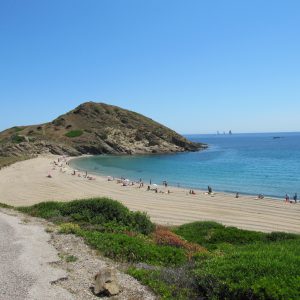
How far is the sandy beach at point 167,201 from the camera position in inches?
1237

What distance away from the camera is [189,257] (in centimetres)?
1240

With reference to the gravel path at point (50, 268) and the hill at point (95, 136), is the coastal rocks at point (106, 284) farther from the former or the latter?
the hill at point (95, 136)

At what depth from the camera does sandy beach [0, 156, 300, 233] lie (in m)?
31.4

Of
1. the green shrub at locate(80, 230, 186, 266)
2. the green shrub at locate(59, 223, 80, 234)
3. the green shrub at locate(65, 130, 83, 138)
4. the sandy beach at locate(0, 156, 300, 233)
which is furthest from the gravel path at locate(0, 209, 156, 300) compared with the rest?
the green shrub at locate(65, 130, 83, 138)

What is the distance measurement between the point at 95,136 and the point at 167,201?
286ft

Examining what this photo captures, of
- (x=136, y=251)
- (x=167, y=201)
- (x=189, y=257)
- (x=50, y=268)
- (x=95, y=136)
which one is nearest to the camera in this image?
(x=50, y=268)

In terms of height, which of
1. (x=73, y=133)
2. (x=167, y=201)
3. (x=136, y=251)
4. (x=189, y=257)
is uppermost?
(x=73, y=133)

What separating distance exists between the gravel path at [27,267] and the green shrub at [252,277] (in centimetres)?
330

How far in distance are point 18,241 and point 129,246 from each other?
4258 millimetres

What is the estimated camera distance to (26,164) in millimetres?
77125

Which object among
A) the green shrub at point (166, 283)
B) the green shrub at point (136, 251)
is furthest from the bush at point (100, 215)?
the green shrub at point (166, 283)

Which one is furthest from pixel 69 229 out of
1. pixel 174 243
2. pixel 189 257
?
pixel 189 257

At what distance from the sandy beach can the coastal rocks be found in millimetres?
19293

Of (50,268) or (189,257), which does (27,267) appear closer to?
(50,268)
